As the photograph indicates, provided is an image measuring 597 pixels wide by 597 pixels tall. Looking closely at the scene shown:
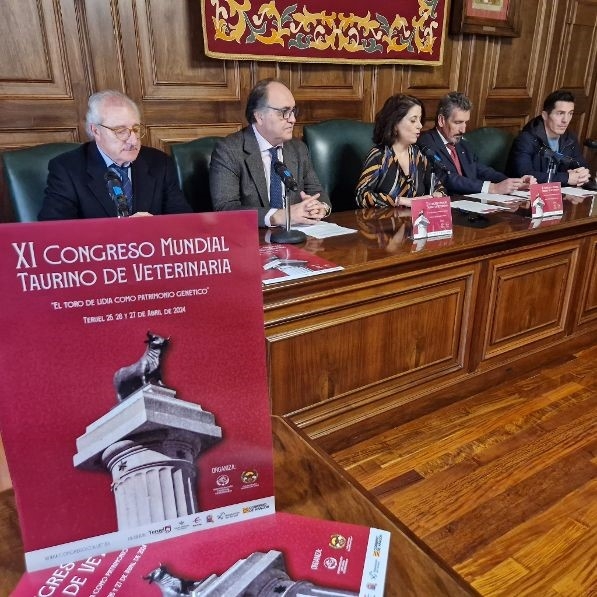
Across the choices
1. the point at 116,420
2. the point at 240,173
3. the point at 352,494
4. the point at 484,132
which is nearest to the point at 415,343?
the point at 240,173

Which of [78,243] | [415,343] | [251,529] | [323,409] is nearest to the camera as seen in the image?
[78,243]

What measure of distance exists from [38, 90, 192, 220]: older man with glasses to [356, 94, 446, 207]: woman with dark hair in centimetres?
96

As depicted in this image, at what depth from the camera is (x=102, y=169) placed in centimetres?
184

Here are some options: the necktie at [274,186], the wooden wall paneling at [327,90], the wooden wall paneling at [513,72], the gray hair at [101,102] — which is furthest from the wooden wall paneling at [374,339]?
the wooden wall paneling at [513,72]

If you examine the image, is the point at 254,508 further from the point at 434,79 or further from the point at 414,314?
the point at 434,79

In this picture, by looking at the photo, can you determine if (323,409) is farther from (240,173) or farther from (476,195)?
(476,195)

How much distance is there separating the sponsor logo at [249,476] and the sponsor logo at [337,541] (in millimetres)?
99

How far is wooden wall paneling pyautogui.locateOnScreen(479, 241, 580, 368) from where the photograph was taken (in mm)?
2051

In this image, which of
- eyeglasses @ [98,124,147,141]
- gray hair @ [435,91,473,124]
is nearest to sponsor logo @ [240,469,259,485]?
eyeglasses @ [98,124,147,141]

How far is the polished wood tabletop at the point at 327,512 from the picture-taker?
492 millimetres

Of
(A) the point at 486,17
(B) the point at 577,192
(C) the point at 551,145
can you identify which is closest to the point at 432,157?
(B) the point at 577,192

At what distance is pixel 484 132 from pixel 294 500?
3.32m

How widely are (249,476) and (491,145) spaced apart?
334 cm

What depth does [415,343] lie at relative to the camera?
186cm
